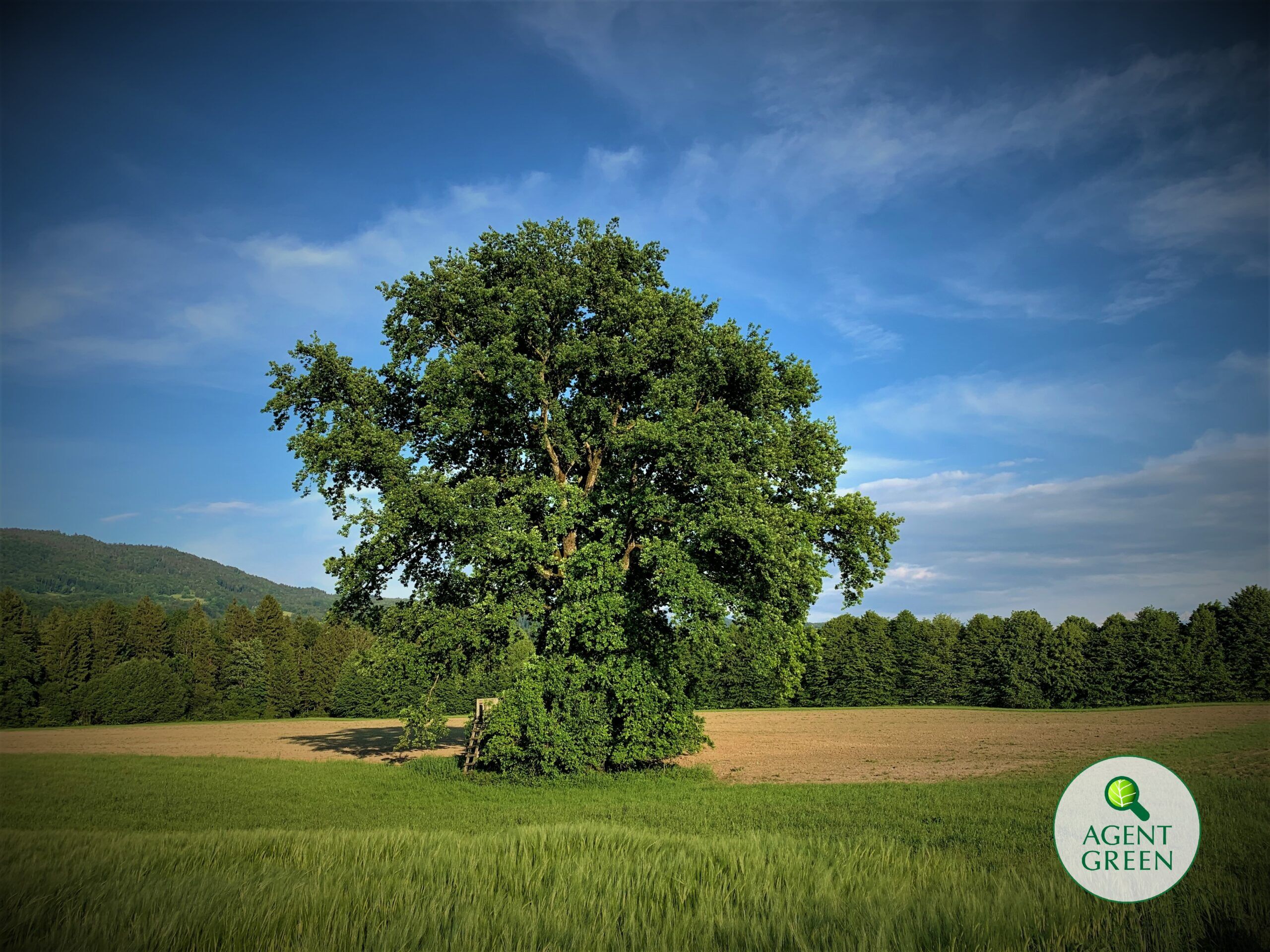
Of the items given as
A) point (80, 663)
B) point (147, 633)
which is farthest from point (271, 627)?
point (80, 663)

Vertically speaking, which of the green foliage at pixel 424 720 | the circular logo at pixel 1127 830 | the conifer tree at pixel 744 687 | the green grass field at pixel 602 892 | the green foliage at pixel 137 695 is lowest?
the green foliage at pixel 137 695

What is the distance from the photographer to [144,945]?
168 inches

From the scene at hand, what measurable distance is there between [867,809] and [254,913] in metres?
15.3

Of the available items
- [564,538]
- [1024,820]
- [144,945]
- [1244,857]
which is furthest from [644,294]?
[144,945]

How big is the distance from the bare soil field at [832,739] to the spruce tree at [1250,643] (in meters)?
11.7

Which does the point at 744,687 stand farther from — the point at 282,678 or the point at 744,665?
the point at 282,678

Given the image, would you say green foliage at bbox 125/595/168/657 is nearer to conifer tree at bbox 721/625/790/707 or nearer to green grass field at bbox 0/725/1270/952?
conifer tree at bbox 721/625/790/707

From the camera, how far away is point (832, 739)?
132ft

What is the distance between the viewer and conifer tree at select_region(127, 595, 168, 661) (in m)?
69.4

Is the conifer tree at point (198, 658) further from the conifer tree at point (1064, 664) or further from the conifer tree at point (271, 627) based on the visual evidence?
the conifer tree at point (1064, 664)

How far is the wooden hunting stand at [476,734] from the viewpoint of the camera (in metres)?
24.8

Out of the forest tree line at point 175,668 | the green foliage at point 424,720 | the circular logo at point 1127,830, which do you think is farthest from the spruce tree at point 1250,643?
the circular logo at point 1127,830

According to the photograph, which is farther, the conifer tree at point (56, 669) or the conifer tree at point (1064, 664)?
the conifer tree at point (1064, 664)

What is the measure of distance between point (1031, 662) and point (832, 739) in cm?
4205
